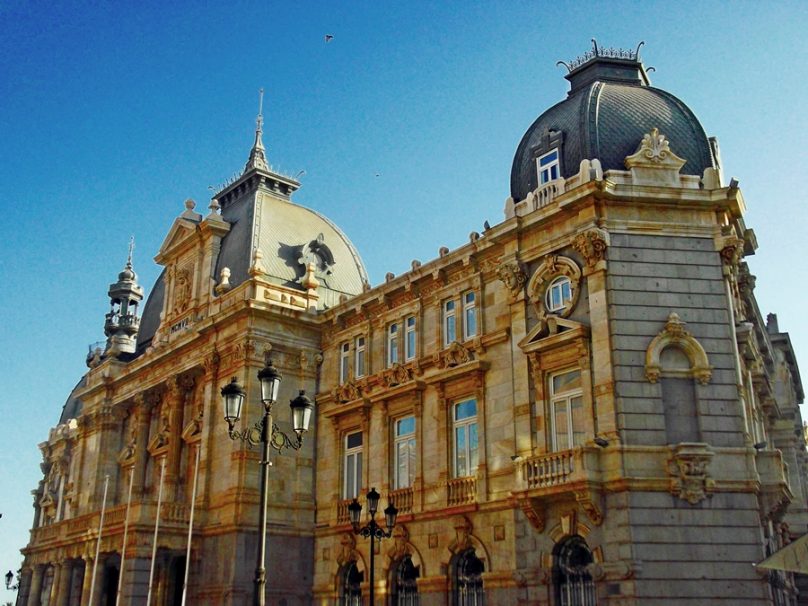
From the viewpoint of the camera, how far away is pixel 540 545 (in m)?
24.9

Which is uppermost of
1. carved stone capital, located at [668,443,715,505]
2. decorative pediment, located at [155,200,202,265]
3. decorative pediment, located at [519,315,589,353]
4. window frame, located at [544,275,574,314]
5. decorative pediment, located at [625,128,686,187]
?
decorative pediment, located at [155,200,202,265]

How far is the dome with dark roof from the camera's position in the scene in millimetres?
28188

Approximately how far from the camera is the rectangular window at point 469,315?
98.1 ft

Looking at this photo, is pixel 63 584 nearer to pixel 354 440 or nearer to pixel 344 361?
pixel 354 440

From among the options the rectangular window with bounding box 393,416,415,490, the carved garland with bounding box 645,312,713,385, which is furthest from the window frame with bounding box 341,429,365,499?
the carved garland with bounding box 645,312,713,385

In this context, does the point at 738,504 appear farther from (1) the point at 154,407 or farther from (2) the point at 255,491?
(1) the point at 154,407

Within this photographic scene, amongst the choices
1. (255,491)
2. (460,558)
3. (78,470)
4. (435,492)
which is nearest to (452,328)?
(435,492)

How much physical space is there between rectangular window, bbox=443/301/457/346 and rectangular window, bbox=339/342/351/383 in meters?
5.55

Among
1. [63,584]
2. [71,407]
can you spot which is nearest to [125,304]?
[71,407]

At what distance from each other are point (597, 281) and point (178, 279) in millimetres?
22949

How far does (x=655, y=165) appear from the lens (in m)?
26.7

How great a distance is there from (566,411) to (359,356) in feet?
36.5

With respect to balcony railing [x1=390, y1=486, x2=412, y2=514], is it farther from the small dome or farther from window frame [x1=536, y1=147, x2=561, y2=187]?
the small dome

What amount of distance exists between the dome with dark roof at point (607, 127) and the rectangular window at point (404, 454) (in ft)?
29.1
